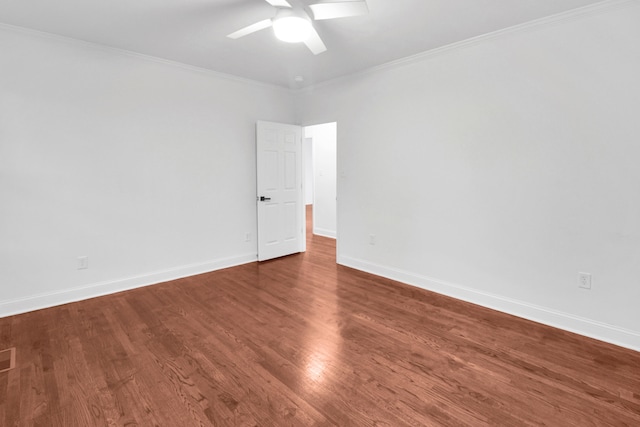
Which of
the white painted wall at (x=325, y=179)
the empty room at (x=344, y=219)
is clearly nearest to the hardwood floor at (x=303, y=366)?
the empty room at (x=344, y=219)

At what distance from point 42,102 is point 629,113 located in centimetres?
511

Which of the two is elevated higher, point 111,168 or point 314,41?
point 314,41

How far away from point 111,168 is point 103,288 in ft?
4.36

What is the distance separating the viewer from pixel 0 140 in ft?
9.56

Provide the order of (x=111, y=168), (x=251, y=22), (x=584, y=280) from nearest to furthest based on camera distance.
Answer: (x=584, y=280) → (x=251, y=22) → (x=111, y=168)

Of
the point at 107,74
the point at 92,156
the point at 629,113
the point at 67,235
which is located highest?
the point at 107,74

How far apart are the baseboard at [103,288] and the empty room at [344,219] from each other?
0.02 meters

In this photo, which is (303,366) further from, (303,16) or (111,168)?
(111,168)

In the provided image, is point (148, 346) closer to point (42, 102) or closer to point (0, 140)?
point (0, 140)

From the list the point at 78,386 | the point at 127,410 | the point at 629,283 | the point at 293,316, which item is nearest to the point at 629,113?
the point at 629,283

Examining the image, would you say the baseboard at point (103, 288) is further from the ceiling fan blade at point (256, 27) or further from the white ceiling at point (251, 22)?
the ceiling fan blade at point (256, 27)

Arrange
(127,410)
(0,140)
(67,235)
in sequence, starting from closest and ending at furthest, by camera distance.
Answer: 1. (127,410)
2. (0,140)
3. (67,235)

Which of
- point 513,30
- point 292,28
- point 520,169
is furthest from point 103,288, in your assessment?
point 513,30

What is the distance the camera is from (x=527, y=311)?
9.80 feet
